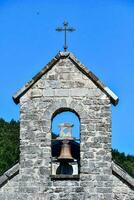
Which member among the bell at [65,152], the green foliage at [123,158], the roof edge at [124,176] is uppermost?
the green foliage at [123,158]

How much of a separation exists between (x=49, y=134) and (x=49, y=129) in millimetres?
116

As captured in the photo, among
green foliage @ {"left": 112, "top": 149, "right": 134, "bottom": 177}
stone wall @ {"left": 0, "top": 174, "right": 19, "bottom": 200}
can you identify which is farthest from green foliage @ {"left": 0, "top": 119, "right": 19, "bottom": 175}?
stone wall @ {"left": 0, "top": 174, "right": 19, "bottom": 200}

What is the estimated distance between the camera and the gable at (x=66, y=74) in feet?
61.1

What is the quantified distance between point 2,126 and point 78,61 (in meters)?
33.0

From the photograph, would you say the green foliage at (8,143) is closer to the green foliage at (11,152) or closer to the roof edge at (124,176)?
the green foliage at (11,152)

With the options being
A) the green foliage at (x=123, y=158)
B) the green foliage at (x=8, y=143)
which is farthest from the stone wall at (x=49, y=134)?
the green foliage at (x=123, y=158)

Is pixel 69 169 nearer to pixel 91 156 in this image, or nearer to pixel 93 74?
pixel 91 156

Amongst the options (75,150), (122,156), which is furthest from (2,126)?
(75,150)

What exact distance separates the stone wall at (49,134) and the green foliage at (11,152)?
18625 mm

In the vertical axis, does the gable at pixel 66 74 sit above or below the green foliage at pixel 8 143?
below

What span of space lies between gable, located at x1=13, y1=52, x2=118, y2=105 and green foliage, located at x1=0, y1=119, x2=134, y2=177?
1858 centimetres

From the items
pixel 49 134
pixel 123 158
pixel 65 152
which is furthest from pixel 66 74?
pixel 123 158

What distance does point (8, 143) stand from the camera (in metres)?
44.8

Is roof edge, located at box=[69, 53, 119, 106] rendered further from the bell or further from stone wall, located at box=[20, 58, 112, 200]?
the bell
